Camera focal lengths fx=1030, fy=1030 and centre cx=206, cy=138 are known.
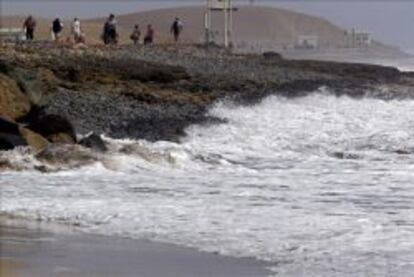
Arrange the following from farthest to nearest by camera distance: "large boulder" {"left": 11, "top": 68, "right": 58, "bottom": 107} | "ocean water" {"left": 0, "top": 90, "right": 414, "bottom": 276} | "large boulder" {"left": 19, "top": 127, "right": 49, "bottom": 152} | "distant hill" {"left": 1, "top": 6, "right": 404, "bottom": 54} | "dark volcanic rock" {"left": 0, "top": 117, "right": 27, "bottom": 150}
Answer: "distant hill" {"left": 1, "top": 6, "right": 404, "bottom": 54} → "large boulder" {"left": 11, "top": 68, "right": 58, "bottom": 107} → "large boulder" {"left": 19, "top": 127, "right": 49, "bottom": 152} → "dark volcanic rock" {"left": 0, "top": 117, "right": 27, "bottom": 150} → "ocean water" {"left": 0, "top": 90, "right": 414, "bottom": 276}

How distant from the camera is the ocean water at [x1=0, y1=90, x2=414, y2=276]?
8.54m

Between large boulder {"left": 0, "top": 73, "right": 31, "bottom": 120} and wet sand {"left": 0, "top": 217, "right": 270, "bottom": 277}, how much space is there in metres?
7.82

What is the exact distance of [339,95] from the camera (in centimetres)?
2634

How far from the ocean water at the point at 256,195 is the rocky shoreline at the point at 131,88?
83cm

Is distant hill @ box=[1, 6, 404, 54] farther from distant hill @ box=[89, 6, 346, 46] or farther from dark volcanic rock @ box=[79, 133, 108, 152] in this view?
dark volcanic rock @ box=[79, 133, 108, 152]

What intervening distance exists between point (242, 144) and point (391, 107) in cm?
800

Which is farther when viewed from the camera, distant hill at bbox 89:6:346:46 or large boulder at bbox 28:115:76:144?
distant hill at bbox 89:6:346:46

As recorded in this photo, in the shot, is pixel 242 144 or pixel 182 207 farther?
pixel 242 144

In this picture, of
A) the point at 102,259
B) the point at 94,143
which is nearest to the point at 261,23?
the point at 94,143

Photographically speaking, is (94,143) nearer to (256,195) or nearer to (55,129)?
(55,129)

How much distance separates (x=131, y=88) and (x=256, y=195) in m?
9.62

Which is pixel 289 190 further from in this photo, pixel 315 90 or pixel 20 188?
pixel 315 90

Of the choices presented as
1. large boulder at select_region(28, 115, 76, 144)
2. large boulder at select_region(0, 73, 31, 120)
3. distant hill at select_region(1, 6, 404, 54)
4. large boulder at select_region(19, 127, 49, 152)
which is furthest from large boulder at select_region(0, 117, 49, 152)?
distant hill at select_region(1, 6, 404, 54)

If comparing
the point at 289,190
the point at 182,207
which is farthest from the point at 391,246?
the point at 289,190
